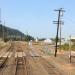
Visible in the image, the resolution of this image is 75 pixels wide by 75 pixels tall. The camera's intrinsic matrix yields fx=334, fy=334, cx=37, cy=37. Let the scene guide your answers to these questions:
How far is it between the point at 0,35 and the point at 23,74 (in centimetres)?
17131

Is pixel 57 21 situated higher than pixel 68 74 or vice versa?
pixel 57 21

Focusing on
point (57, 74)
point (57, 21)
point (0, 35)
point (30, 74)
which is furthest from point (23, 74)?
point (0, 35)

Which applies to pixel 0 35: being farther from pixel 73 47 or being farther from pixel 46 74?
pixel 46 74

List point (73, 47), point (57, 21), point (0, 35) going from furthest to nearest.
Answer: point (0, 35) < point (73, 47) < point (57, 21)

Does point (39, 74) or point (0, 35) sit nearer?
point (39, 74)

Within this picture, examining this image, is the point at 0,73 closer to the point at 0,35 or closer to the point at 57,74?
the point at 57,74

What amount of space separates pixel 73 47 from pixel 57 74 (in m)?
57.8

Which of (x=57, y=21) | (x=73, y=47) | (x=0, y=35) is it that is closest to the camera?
(x=57, y=21)

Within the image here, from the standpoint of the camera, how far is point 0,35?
638 ft

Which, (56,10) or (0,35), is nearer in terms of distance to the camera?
(56,10)

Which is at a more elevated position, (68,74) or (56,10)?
(56,10)

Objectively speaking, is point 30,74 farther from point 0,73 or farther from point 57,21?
point 57,21

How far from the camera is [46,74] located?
24.8 m

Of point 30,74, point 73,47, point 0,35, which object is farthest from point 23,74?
point 0,35
